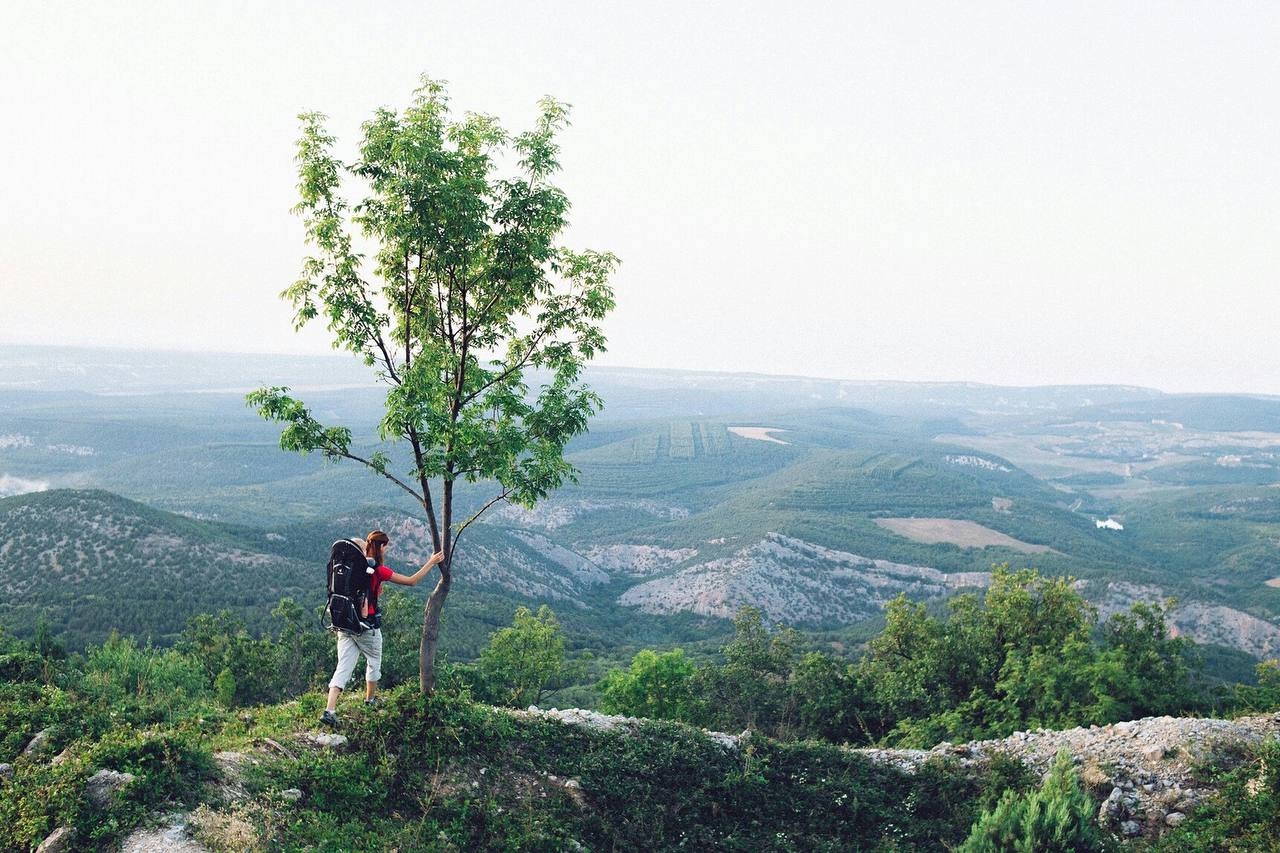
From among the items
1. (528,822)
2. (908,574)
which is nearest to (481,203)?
(528,822)

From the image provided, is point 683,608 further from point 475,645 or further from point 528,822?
point 528,822

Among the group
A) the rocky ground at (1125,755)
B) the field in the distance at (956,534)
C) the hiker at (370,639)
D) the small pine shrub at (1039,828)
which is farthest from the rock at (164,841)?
the field in the distance at (956,534)

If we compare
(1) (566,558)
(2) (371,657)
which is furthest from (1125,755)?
(1) (566,558)

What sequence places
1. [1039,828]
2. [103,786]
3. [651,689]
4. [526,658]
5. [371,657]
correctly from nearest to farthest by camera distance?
[103,786] → [1039,828] → [371,657] → [651,689] → [526,658]

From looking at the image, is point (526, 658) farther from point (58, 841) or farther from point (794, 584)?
point (794, 584)

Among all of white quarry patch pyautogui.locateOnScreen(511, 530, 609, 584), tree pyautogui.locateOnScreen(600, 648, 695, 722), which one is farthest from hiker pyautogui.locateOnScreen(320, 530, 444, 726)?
white quarry patch pyautogui.locateOnScreen(511, 530, 609, 584)

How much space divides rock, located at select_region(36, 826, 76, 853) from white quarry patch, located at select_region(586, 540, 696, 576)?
15692 centimetres

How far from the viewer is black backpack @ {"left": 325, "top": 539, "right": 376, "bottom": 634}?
11297 millimetres

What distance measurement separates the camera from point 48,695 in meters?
12.5

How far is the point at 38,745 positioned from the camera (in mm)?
10211

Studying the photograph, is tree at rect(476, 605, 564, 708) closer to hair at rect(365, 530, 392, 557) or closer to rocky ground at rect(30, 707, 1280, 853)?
rocky ground at rect(30, 707, 1280, 853)

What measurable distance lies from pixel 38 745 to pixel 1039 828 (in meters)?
15.9

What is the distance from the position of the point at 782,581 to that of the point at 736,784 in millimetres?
131139

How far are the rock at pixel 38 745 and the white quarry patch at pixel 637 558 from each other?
508 ft
